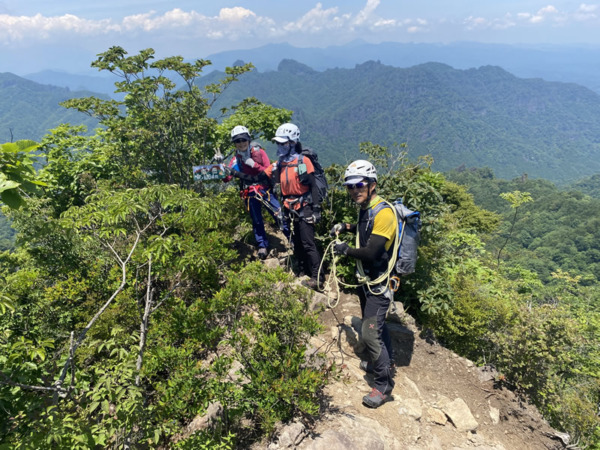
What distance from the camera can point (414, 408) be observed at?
461cm

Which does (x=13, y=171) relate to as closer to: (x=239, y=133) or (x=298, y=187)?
(x=298, y=187)

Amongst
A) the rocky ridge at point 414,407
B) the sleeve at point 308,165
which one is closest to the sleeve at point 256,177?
the sleeve at point 308,165

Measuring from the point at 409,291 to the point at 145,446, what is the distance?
4936mm

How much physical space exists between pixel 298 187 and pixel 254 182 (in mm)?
1325

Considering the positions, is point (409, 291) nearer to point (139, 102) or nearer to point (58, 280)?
point (58, 280)

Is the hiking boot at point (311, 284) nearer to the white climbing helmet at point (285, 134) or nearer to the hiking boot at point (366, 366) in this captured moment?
the hiking boot at point (366, 366)

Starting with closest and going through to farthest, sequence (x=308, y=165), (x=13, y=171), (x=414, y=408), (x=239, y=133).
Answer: (x=13, y=171) → (x=414, y=408) → (x=308, y=165) → (x=239, y=133)

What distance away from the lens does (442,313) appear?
591 centimetres

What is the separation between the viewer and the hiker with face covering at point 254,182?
6809 millimetres

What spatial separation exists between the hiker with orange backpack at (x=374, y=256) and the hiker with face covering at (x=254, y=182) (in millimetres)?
2701

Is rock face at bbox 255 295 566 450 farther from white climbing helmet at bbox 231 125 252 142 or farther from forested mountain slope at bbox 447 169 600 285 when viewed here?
forested mountain slope at bbox 447 169 600 285

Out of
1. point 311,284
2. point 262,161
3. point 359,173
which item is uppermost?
point 359,173

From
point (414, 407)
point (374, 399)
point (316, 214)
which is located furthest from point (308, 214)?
point (414, 407)

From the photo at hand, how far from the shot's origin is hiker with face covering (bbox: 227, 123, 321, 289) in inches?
239
